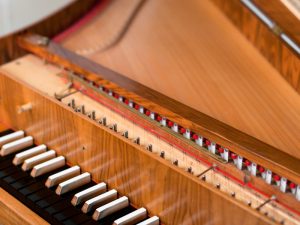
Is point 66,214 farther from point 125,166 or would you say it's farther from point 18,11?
point 18,11

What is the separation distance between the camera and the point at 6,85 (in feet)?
7.59

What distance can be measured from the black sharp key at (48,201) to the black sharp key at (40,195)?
2 cm

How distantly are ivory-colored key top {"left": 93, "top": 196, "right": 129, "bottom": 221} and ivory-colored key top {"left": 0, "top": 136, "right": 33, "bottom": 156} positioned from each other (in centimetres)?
48

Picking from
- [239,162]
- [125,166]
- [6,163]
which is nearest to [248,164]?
[239,162]

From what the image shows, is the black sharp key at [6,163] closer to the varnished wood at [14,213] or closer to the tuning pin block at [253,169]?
the varnished wood at [14,213]

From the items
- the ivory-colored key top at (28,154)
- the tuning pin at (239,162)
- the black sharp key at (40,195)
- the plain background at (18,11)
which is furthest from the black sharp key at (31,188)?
the plain background at (18,11)

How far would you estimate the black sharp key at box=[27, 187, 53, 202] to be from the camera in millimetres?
2013

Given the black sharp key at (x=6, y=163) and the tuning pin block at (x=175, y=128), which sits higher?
the tuning pin block at (x=175, y=128)

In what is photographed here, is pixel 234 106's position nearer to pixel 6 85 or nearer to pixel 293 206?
pixel 293 206

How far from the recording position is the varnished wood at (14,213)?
1961 millimetres

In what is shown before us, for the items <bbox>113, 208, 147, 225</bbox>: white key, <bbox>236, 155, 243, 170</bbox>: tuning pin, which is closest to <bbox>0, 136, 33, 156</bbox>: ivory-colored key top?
<bbox>113, 208, 147, 225</bbox>: white key

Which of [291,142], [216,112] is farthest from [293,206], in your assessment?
[216,112]

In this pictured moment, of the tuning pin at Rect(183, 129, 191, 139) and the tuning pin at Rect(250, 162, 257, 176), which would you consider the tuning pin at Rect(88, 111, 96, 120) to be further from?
the tuning pin at Rect(250, 162, 257, 176)

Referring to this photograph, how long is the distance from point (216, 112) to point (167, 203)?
0.42m
